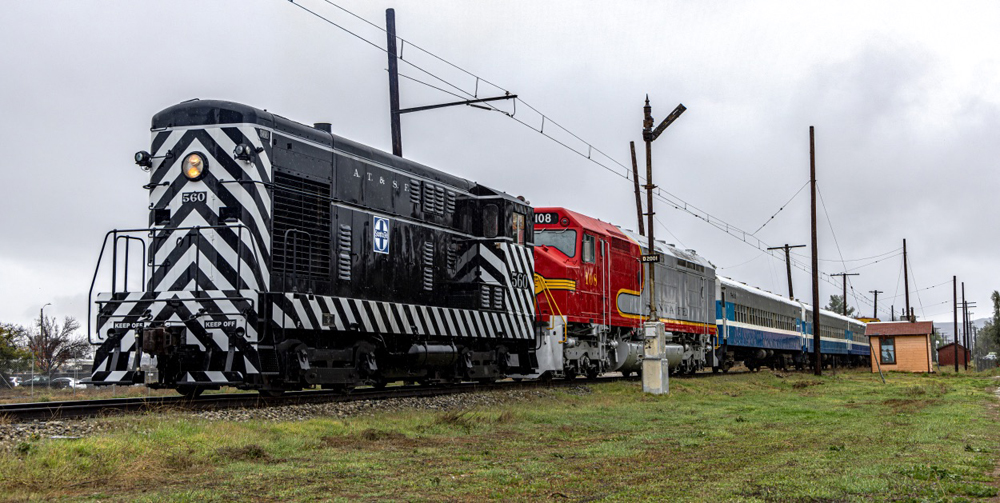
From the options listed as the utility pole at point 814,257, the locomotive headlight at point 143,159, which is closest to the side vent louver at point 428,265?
the locomotive headlight at point 143,159

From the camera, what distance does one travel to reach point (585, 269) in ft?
70.7

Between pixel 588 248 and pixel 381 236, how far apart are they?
788cm

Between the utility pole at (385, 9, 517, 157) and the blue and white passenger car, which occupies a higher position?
the utility pole at (385, 9, 517, 157)

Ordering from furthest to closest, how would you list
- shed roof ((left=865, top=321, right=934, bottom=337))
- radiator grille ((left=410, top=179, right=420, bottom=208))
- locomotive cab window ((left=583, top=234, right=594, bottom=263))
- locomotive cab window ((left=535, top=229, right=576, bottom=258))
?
shed roof ((left=865, top=321, right=934, bottom=337)) < locomotive cab window ((left=583, top=234, right=594, bottom=263)) < locomotive cab window ((left=535, top=229, right=576, bottom=258)) < radiator grille ((left=410, top=179, right=420, bottom=208))

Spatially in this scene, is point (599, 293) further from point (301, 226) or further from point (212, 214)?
point (212, 214)

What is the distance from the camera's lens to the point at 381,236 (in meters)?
15.0

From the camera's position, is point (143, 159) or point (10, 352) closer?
point (143, 159)

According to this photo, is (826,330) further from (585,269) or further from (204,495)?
(204,495)

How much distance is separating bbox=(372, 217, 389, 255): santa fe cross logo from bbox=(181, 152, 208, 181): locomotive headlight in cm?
307

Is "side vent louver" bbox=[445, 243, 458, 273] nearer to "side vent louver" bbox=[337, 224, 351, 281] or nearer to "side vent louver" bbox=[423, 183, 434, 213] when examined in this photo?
"side vent louver" bbox=[423, 183, 434, 213]

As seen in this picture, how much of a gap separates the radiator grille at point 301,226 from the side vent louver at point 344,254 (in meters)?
0.25

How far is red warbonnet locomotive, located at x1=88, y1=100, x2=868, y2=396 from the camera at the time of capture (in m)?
12.1

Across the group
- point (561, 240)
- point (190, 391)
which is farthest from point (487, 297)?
point (190, 391)

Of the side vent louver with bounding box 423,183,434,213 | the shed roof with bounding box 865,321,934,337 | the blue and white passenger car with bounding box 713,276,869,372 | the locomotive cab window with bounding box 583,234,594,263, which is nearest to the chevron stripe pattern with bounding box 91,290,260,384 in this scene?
the side vent louver with bounding box 423,183,434,213
